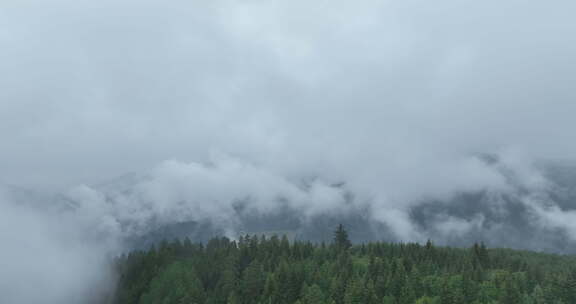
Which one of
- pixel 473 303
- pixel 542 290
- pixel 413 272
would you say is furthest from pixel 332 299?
pixel 542 290

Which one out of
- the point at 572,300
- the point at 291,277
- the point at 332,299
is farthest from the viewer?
the point at 291,277

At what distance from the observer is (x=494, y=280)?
7111 inches

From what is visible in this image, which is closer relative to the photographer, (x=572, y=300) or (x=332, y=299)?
(x=572, y=300)

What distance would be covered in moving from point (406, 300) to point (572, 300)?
55.2m

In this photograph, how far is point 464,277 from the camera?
175 metres

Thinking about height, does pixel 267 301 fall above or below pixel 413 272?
below

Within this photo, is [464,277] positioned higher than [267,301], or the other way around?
[464,277]

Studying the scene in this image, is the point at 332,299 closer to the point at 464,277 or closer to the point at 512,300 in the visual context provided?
the point at 464,277

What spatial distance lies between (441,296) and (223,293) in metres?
86.9

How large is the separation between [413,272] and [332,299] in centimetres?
3377

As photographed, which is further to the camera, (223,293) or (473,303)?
(223,293)

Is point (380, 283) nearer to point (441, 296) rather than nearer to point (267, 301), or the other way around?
point (441, 296)

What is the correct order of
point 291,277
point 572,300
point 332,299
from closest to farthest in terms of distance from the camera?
1. point 572,300
2. point 332,299
3. point 291,277

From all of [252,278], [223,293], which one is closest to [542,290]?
[252,278]
